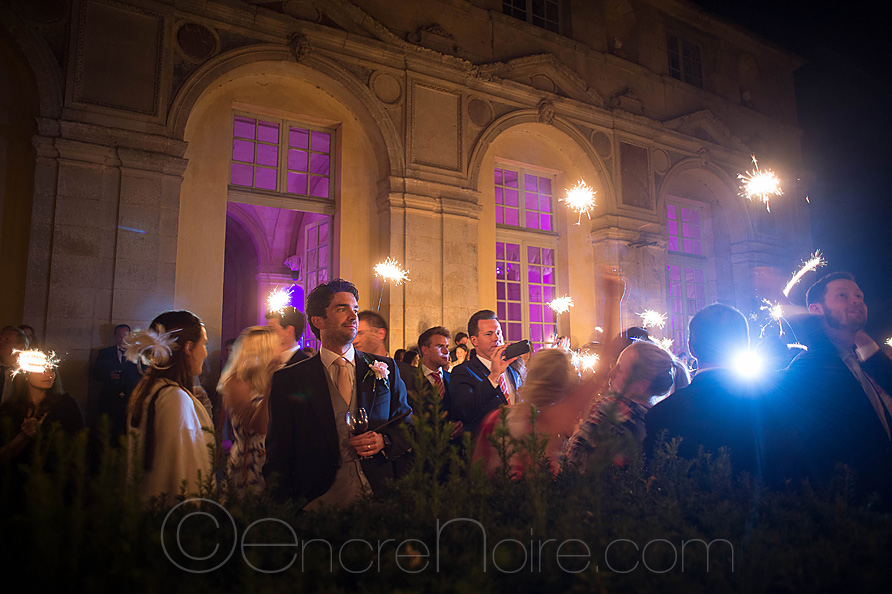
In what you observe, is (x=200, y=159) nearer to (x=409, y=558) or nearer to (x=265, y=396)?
(x=265, y=396)

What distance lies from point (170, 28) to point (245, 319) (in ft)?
28.2

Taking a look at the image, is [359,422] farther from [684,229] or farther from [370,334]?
[684,229]

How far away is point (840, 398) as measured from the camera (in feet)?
9.45

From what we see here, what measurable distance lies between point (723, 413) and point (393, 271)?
6.65 metres

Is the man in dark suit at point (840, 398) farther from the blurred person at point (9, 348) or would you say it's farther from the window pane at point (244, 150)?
the window pane at point (244, 150)

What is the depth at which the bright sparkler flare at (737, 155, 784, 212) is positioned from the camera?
13.7 meters

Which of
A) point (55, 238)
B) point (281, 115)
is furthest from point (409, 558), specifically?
point (281, 115)

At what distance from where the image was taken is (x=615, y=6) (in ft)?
40.7

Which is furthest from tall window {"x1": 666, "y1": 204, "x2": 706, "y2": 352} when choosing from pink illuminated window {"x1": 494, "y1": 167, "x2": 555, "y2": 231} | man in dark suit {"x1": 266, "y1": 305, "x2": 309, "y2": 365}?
man in dark suit {"x1": 266, "y1": 305, "x2": 309, "y2": 365}

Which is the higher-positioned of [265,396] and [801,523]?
[265,396]

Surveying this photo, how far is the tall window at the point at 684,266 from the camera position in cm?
1380

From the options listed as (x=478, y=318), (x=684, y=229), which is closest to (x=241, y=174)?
(x=478, y=318)

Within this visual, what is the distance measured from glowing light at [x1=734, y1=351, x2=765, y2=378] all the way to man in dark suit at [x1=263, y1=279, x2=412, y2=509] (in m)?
1.80

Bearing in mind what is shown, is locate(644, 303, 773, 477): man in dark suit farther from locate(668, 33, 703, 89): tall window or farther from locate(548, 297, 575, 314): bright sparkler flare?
locate(668, 33, 703, 89): tall window
